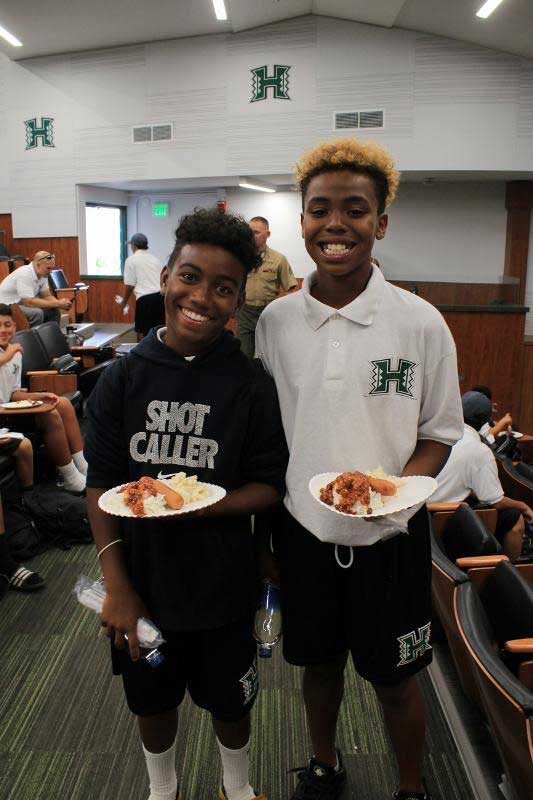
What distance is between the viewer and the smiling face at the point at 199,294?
1453 mm

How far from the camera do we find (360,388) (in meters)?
1.46

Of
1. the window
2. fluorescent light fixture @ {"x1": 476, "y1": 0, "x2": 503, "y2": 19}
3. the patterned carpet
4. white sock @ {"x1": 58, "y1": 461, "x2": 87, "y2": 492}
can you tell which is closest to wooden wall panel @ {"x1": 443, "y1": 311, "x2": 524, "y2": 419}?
fluorescent light fixture @ {"x1": 476, "y1": 0, "x2": 503, "y2": 19}

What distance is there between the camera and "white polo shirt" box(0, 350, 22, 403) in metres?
4.42

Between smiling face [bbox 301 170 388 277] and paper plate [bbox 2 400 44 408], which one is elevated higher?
smiling face [bbox 301 170 388 277]

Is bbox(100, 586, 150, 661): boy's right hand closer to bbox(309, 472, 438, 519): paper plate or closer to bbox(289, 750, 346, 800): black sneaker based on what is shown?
bbox(309, 472, 438, 519): paper plate

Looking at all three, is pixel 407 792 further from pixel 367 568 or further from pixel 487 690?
pixel 367 568

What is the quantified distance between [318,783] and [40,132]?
11.3 metres

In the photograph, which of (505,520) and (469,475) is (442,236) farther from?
(469,475)

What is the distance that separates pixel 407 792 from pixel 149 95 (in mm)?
10440

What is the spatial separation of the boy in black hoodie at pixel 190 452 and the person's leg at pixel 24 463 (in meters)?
2.60

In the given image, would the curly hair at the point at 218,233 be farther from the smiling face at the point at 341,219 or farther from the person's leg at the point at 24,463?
the person's leg at the point at 24,463

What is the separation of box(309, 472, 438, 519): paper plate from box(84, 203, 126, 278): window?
1024 centimetres

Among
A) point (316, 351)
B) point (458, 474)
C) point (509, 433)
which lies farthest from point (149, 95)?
point (316, 351)

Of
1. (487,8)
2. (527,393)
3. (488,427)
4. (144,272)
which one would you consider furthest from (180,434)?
(527,393)
